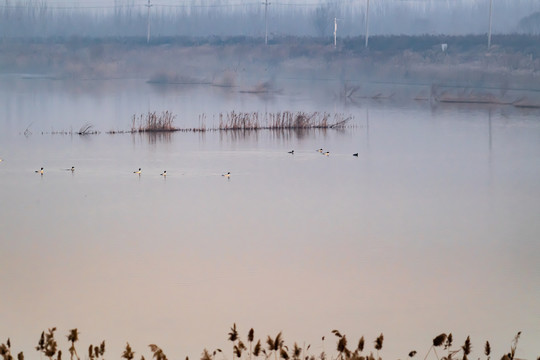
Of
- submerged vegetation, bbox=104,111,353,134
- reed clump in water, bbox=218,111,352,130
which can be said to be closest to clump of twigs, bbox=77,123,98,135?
submerged vegetation, bbox=104,111,353,134

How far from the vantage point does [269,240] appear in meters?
8.84

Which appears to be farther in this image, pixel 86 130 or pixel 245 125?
pixel 245 125

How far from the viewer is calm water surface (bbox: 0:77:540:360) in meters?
6.33

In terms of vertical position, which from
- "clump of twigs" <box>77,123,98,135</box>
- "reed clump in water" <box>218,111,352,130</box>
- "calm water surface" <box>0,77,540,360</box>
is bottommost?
"calm water surface" <box>0,77,540,360</box>

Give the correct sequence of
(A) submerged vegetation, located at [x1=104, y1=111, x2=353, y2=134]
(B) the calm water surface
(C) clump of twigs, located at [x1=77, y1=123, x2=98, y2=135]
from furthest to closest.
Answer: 1. (A) submerged vegetation, located at [x1=104, y1=111, x2=353, y2=134]
2. (C) clump of twigs, located at [x1=77, y1=123, x2=98, y2=135]
3. (B) the calm water surface

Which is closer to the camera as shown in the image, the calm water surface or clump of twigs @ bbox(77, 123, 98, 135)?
the calm water surface

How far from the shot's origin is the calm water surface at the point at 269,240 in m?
6.33

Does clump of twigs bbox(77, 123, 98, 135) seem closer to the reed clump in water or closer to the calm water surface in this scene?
the calm water surface

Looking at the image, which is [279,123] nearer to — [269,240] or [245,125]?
[245,125]

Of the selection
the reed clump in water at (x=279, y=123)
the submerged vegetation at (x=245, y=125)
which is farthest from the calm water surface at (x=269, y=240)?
the reed clump in water at (x=279, y=123)

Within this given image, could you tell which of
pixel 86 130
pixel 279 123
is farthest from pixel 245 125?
pixel 86 130

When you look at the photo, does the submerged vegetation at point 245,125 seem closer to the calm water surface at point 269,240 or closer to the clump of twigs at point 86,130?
the clump of twigs at point 86,130

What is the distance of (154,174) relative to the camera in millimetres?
13008

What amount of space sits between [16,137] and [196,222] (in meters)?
8.90
